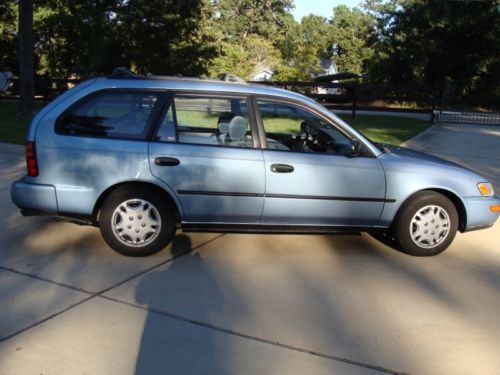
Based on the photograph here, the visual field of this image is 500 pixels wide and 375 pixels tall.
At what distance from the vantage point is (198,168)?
15.8 feet

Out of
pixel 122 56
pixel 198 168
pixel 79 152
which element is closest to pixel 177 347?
pixel 198 168

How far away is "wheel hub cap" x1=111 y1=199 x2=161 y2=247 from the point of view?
486 cm

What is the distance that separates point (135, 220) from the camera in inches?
192

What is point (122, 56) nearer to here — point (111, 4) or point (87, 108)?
point (111, 4)

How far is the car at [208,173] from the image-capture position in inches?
189

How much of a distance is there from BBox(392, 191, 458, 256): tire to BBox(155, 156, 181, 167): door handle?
2.14 m

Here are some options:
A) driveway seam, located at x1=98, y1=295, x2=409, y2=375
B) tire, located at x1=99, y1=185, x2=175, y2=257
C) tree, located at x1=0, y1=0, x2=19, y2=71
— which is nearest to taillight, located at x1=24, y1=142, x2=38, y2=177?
tire, located at x1=99, y1=185, x2=175, y2=257

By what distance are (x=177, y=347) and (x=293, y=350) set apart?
0.73 metres

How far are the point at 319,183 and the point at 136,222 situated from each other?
1.68 metres

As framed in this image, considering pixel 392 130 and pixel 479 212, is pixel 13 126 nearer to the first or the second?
pixel 392 130

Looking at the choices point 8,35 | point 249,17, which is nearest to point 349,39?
point 249,17

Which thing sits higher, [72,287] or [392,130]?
[392,130]

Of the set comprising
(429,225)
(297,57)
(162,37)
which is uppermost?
(162,37)

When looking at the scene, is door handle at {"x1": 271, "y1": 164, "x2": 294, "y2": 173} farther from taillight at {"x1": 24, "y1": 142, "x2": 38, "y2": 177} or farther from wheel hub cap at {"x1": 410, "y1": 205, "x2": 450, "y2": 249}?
taillight at {"x1": 24, "y1": 142, "x2": 38, "y2": 177}
